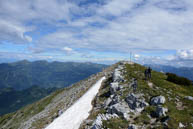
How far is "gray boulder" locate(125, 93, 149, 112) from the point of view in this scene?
17.5 meters

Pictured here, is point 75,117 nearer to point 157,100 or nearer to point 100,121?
point 100,121

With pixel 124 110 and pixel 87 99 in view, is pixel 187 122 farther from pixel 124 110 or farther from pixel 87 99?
pixel 87 99

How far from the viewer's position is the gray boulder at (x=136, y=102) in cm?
1752

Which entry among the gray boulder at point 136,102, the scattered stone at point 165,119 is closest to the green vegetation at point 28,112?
the gray boulder at point 136,102

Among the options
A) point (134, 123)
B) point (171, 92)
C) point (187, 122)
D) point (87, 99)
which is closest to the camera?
point (187, 122)

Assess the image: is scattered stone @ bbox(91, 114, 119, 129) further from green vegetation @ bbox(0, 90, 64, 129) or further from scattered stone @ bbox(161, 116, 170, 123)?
green vegetation @ bbox(0, 90, 64, 129)

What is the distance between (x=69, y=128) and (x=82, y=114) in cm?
318

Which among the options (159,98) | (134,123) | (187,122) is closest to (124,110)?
(134,123)

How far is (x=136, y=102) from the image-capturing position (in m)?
17.9

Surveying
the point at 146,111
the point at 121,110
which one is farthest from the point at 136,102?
the point at 121,110

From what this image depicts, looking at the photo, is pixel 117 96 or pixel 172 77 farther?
pixel 172 77

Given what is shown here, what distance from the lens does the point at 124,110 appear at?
17.4m

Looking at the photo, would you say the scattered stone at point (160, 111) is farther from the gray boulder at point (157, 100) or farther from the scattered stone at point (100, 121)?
the scattered stone at point (100, 121)

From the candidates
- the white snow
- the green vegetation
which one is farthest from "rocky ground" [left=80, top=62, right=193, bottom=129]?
the green vegetation
